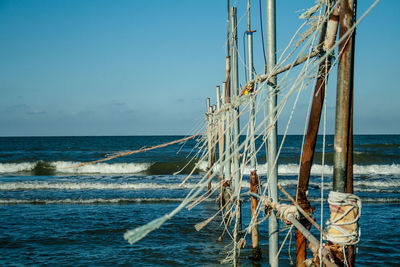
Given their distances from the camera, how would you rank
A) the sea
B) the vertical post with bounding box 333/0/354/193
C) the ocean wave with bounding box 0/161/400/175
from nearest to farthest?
the vertical post with bounding box 333/0/354/193
the sea
the ocean wave with bounding box 0/161/400/175

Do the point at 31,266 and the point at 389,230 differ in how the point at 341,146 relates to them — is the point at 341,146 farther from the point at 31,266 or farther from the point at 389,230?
the point at 389,230

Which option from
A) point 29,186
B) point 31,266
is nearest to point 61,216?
point 31,266

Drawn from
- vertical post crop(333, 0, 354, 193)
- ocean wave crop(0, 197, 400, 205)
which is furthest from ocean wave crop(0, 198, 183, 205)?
vertical post crop(333, 0, 354, 193)

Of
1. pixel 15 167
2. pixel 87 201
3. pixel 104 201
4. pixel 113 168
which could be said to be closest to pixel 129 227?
pixel 104 201

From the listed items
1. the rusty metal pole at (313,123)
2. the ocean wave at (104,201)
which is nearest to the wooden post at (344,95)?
the rusty metal pole at (313,123)

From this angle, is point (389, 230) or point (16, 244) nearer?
point (16, 244)

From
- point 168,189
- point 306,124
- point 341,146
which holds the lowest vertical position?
point 168,189

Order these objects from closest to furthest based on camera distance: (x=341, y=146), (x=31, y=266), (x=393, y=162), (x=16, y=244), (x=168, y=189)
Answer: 1. (x=341, y=146)
2. (x=31, y=266)
3. (x=16, y=244)
4. (x=168, y=189)
5. (x=393, y=162)

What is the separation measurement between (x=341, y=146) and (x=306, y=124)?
721 millimetres

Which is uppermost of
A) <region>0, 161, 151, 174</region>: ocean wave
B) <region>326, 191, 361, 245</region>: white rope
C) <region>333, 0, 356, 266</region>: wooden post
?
<region>333, 0, 356, 266</region>: wooden post

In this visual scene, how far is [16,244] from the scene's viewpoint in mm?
8398

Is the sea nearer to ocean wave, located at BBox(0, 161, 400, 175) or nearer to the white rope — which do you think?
the white rope

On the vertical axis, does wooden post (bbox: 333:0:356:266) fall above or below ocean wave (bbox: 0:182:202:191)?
above

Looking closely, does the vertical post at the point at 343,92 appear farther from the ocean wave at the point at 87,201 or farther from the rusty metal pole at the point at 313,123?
the ocean wave at the point at 87,201
